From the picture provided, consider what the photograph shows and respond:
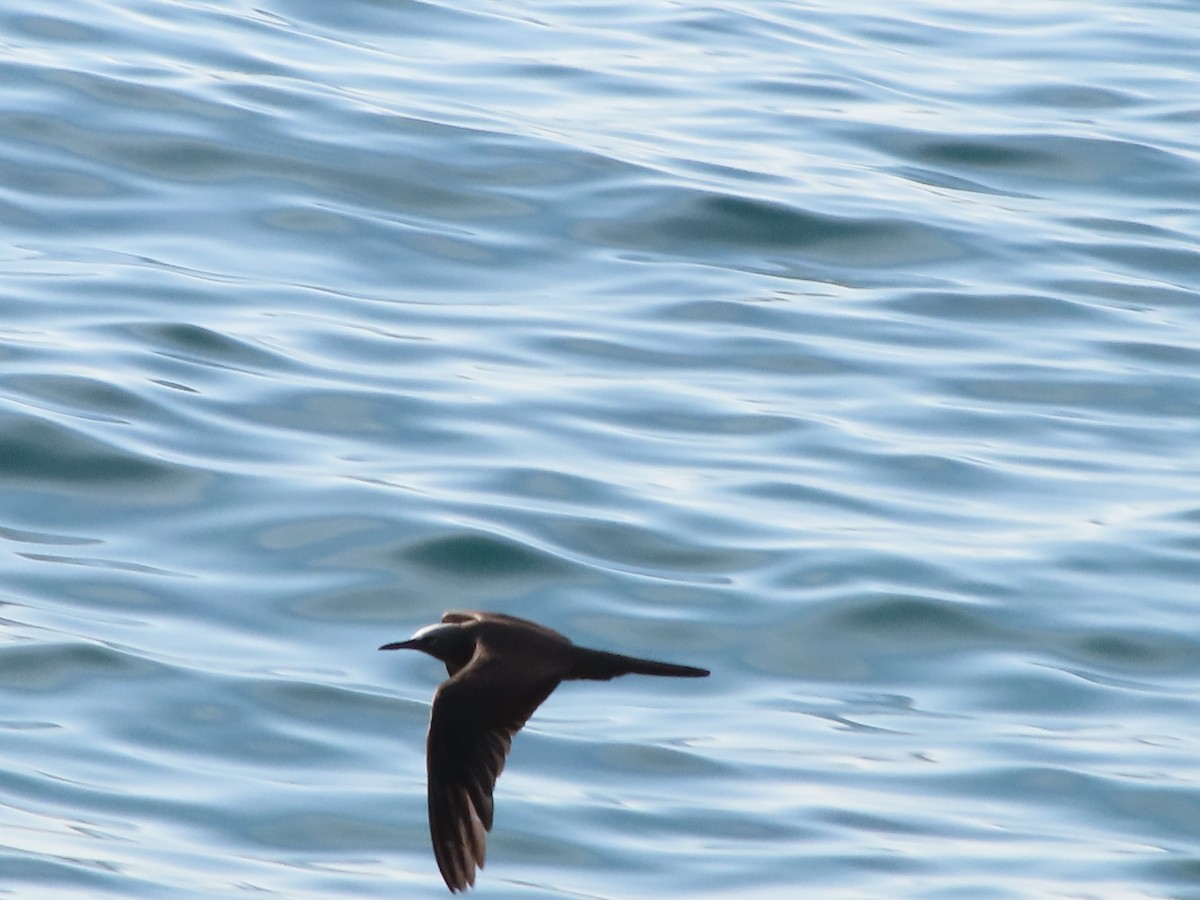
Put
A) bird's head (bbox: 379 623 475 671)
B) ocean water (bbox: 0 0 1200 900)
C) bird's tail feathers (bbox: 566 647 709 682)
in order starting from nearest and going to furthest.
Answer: bird's tail feathers (bbox: 566 647 709 682)
bird's head (bbox: 379 623 475 671)
ocean water (bbox: 0 0 1200 900)

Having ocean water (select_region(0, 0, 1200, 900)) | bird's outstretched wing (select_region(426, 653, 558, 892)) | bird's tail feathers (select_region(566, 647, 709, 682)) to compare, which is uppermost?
bird's tail feathers (select_region(566, 647, 709, 682))

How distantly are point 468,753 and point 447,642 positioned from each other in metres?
0.47

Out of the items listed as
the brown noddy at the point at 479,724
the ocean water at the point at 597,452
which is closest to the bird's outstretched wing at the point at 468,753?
the brown noddy at the point at 479,724

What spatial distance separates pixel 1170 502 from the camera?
10.9 metres

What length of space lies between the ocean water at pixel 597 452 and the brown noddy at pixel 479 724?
1.91 m

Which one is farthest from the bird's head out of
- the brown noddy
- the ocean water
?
the ocean water

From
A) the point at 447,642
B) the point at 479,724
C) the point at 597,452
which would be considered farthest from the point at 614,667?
the point at 597,452

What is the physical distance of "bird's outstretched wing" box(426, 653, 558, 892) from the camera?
5867 millimetres

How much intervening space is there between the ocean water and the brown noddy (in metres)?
1.91

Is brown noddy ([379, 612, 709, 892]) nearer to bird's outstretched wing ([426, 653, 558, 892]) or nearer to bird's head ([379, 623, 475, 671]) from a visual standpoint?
bird's outstretched wing ([426, 653, 558, 892])

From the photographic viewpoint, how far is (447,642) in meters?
6.29

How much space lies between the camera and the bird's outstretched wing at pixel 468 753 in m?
5.87

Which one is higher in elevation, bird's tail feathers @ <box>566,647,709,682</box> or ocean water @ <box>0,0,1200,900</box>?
bird's tail feathers @ <box>566,647,709,682</box>

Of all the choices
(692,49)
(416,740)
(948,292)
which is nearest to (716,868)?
(416,740)
